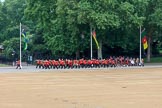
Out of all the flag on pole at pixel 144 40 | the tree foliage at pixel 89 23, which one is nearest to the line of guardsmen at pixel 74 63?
the tree foliage at pixel 89 23

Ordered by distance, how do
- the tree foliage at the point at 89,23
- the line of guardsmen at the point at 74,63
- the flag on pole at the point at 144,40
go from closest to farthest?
the line of guardsmen at the point at 74,63, the tree foliage at the point at 89,23, the flag on pole at the point at 144,40

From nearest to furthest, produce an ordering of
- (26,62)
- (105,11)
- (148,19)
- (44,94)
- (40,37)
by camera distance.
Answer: (44,94) < (105,11) < (148,19) < (26,62) < (40,37)

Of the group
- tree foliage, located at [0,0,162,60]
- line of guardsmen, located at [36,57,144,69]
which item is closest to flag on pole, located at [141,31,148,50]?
tree foliage, located at [0,0,162,60]

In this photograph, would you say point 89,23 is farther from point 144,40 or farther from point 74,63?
point 144,40

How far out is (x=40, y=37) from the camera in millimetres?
73812

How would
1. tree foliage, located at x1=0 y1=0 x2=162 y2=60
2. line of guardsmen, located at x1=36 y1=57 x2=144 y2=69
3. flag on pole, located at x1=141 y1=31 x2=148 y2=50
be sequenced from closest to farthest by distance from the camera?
1. line of guardsmen, located at x1=36 y1=57 x2=144 y2=69
2. tree foliage, located at x1=0 y1=0 x2=162 y2=60
3. flag on pole, located at x1=141 y1=31 x2=148 y2=50

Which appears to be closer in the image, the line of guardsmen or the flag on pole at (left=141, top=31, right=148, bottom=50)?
the line of guardsmen

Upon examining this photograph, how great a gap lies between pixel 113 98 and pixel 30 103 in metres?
3.83

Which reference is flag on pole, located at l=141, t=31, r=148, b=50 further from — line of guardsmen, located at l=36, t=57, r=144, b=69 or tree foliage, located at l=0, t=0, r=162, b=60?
line of guardsmen, located at l=36, t=57, r=144, b=69

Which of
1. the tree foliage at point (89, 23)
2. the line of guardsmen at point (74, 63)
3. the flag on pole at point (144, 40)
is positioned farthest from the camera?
the flag on pole at point (144, 40)

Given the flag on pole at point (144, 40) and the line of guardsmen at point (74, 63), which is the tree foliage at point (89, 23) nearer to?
the flag on pole at point (144, 40)

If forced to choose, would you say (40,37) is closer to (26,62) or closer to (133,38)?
(26,62)

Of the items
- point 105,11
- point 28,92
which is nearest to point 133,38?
point 105,11

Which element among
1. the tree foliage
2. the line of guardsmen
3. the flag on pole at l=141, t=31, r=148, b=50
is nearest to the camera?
the line of guardsmen
